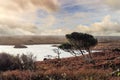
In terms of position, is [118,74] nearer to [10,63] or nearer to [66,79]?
[66,79]

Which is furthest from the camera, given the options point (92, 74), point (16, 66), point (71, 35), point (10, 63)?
point (71, 35)

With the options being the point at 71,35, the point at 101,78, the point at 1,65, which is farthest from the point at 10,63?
the point at 101,78

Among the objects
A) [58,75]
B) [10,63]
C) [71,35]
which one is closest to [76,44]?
[71,35]

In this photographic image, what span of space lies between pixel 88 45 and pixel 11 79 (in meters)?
41.9

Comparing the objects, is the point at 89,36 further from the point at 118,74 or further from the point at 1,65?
the point at 118,74

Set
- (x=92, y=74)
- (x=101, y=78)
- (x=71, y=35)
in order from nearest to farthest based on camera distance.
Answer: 1. (x=101, y=78)
2. (x=92, y=74)
3. (x=71, y=35)

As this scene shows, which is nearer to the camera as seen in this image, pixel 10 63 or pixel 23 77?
pixel 23 77

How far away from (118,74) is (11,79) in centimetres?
685

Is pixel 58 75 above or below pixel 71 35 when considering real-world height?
below

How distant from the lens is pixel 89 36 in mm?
59188

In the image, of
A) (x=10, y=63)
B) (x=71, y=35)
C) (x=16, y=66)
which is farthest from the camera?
(x=71, y=35)

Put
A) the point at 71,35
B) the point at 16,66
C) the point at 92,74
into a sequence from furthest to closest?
the point at 71,35 → the point at 16,66 → the point at 92,74

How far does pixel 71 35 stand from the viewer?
2254 inches

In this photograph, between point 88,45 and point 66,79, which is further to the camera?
point 88,45
